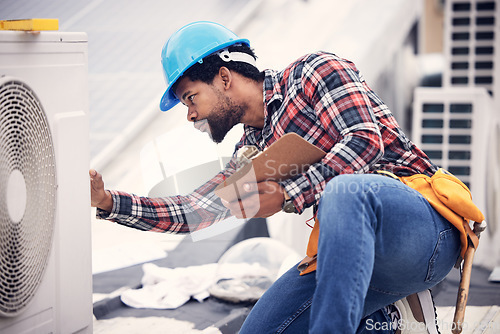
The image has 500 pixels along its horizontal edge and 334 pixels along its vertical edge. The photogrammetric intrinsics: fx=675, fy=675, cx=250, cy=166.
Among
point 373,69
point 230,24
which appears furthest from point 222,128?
point 230,24

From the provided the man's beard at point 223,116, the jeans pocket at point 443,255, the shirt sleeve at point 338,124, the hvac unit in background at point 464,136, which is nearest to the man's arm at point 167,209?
the man's beard at point 223,116

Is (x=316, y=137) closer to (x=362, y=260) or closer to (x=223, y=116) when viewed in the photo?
(x=223, y=116)

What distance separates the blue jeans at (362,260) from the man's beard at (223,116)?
15.9 inches

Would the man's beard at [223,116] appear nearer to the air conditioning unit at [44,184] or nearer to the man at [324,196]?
the man at [324,196]

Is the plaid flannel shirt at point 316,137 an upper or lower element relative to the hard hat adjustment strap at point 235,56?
lower

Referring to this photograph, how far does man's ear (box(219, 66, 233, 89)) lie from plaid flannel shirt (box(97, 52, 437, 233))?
0.09 metres

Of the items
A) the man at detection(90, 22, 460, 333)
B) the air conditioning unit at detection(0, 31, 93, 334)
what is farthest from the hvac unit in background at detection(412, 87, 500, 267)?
the air conditioning unit at detection(0, 31, 93, 334)

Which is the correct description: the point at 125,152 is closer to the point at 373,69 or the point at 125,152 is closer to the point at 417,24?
the point at 373,69

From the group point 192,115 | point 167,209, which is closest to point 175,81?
point 192,115

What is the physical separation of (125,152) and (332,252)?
11.6 ft

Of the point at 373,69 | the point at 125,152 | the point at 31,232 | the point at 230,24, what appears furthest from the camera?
the point at 230,24

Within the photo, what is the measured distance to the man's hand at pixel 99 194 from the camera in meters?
1.63

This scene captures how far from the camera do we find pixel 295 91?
1.62 m

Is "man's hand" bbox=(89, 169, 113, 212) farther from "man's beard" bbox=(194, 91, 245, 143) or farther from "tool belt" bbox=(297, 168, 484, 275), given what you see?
"tool belt" bbox=(297, 168, 484, 275)
